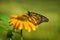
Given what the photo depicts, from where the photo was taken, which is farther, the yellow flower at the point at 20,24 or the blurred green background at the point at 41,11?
the blurred green background at the point at 41,11

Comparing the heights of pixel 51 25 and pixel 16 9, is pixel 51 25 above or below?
below

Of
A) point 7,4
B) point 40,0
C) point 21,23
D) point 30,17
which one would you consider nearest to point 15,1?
point 7,4

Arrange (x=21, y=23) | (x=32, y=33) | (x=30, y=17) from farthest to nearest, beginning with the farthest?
(x=32, y=33)
(x=30, y=17)
(x=21, y=23)

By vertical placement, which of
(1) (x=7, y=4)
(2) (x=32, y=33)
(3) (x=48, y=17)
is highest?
(1) (x=7, y=4)

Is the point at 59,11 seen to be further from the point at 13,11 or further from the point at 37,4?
the point at 13,11

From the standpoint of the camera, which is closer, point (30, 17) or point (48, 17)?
point (30, 17)

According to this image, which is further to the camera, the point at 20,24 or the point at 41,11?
the point at 41,11

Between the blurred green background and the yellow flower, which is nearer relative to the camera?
the yellow flower

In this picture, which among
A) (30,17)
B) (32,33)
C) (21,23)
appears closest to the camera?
(21,23)
